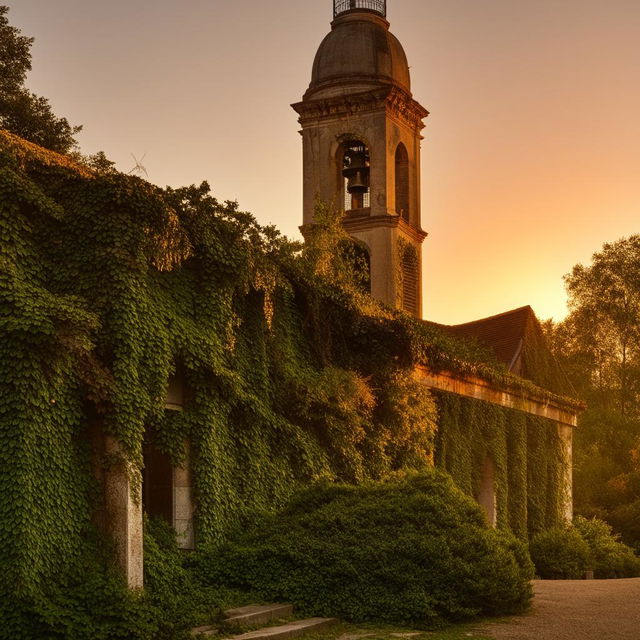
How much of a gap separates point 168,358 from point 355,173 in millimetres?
29151

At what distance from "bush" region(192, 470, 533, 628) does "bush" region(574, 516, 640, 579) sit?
14.1 metres

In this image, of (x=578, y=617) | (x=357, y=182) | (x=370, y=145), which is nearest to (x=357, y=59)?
(x=370, y=145)

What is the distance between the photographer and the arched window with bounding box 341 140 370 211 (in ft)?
139

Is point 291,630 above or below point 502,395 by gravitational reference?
below

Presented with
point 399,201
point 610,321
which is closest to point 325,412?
point 399,201

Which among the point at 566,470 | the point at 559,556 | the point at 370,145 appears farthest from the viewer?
the point at 370,145

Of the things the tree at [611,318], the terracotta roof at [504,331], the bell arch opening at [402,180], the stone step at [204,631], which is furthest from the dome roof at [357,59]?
the stone step at [204,631]

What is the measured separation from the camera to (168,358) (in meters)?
14.4

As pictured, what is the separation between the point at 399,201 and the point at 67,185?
30.3m

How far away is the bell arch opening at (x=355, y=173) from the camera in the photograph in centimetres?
4234

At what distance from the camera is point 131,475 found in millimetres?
13492

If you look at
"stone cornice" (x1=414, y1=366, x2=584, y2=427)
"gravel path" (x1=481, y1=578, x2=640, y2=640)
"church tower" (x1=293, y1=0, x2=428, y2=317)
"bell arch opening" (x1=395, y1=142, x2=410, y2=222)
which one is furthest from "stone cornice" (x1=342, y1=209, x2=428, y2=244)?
"gravel path" (x1=481, y1=578, x2=640, y2=640)

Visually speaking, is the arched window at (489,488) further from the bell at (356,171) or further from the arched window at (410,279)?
the bell at (356,171)

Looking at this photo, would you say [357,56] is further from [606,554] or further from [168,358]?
[168,358]
